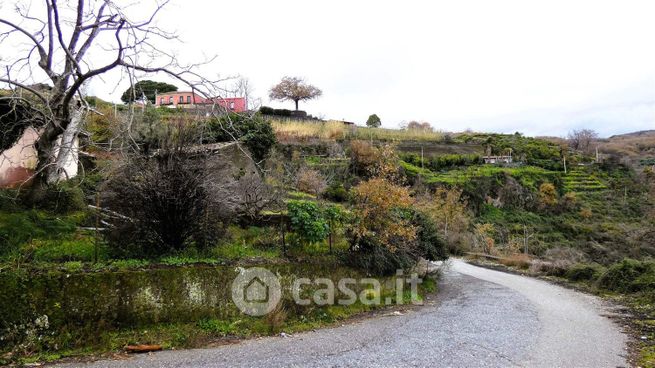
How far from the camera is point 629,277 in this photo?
12836 mm

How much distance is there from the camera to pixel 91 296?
266 inches

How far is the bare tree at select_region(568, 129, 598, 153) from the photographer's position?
207 feet

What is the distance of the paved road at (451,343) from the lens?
6.25m

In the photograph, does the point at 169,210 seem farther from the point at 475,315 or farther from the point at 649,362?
the point at 649,362

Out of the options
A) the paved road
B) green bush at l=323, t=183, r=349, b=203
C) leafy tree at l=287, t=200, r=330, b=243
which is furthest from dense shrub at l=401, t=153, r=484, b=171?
leafy tree at l=287, t=200, r=330, b=243

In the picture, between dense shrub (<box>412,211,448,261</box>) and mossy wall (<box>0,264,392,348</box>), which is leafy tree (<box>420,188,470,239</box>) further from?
mossy wall (<box>0,264,392,348</box>)

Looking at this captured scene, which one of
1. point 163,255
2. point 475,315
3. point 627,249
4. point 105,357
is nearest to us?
point 105,357

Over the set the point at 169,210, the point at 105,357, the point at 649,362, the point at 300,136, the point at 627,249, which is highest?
the point at 300,136

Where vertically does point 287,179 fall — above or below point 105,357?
above

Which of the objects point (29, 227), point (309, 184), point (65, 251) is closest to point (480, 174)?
point (309, 184)

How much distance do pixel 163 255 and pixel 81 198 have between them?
12.3 ft

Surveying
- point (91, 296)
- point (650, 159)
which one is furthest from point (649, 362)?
point (650, 159)

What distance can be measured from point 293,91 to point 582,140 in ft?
152

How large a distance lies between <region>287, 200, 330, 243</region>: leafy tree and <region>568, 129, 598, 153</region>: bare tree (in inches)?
2551
